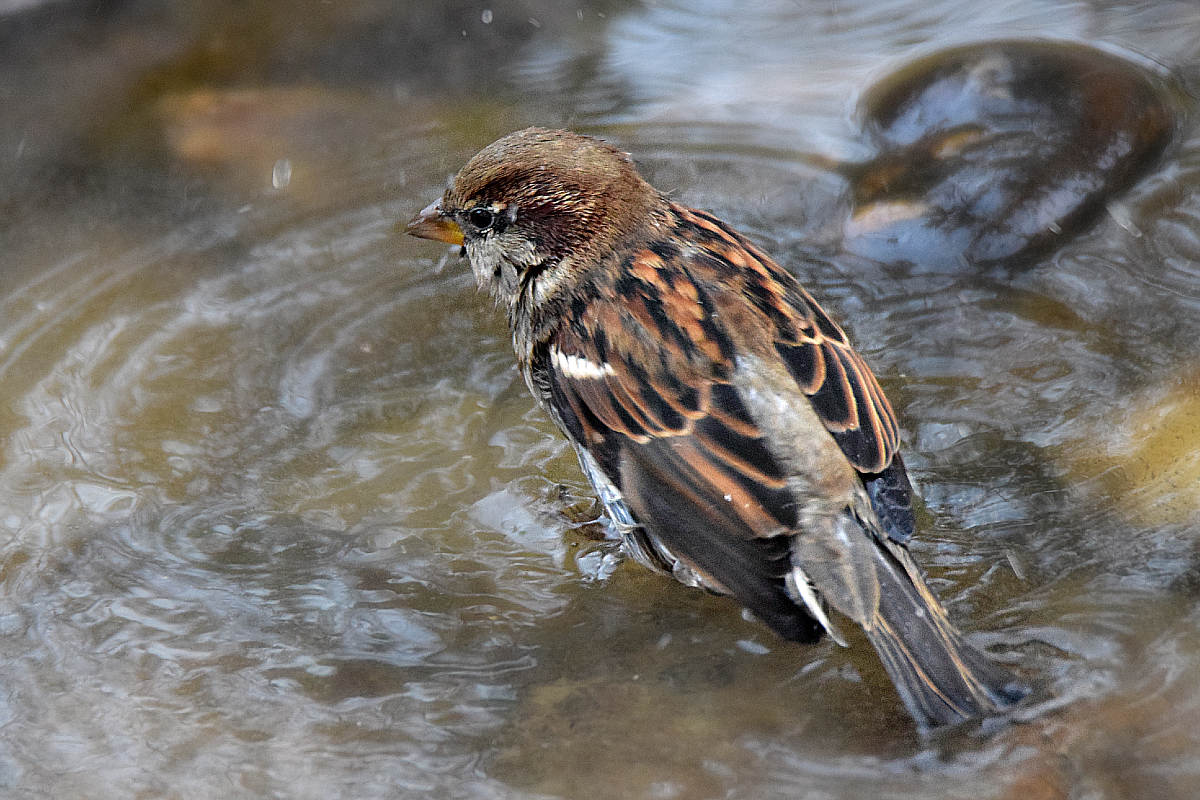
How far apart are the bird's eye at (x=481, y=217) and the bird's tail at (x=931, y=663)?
2.00 m

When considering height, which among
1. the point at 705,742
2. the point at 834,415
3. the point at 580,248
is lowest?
the point at 705,742

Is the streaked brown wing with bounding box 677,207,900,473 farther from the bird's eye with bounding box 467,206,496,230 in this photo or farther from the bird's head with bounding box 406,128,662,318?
the bird's eye with bounding box 467,206,496,230

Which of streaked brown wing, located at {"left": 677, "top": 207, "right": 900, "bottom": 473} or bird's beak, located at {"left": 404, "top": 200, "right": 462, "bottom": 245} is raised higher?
bird's beak, located at {"left": 404, "top": 200, "right": 462, "bottom": 245}

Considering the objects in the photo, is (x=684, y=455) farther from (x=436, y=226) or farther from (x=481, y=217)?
(x=436, y=226)

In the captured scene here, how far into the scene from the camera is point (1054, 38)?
697 centimetres

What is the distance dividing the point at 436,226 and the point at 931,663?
2509 mm

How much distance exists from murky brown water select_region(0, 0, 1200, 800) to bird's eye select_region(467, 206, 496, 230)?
914 millimetres

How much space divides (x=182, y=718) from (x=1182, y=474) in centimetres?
353

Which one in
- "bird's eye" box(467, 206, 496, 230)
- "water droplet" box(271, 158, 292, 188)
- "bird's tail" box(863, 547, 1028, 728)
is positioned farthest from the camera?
"water droplet" box(271, 158, 292, 188)

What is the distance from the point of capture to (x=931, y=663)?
379cm

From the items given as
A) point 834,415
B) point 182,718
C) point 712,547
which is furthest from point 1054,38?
point 182,718

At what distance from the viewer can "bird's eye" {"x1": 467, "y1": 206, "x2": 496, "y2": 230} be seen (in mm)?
4777

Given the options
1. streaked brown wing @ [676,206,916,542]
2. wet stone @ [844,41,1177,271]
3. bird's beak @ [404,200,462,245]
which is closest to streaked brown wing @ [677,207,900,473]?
streaked brown wing @ [676,206,916,542]

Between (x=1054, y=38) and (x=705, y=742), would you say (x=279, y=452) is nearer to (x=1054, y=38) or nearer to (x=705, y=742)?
(x=705, y=742)
